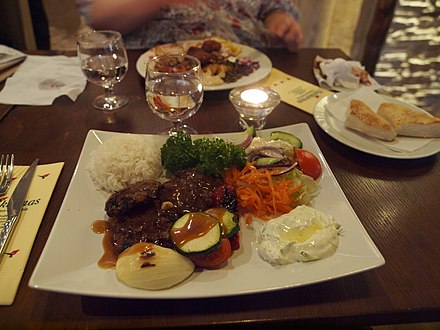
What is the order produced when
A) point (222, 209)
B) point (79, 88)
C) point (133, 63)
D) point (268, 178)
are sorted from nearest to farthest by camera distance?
1. point (222, 209)
2. point (268, 178)
3. point (79, 88)
4. point (133, 63)

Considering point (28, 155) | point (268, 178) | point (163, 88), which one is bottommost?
point (28, 155)

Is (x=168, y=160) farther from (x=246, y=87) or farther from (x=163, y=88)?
(x=246, y=87)

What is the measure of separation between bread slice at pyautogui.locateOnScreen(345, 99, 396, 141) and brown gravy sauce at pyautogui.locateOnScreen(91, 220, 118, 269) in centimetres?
109

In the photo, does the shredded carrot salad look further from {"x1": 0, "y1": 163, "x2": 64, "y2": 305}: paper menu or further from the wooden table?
{"x1": 0, "y1": 163, "x2": 64, "y2": 305}: paper menu

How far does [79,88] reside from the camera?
1.99 m

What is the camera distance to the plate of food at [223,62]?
2014mm

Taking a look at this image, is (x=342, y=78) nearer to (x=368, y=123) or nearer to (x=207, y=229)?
(x=368, y=123)

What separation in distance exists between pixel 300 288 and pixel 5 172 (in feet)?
3.62

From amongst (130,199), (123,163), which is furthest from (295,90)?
(130,199)

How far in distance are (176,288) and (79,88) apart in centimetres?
141

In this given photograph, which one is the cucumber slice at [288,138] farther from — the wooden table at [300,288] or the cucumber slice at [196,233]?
the cucumber slice at [196,233]

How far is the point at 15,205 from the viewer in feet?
4.00

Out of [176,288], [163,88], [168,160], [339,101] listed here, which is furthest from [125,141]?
[339,101]

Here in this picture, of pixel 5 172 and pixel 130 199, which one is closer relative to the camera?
pixel 130 199
